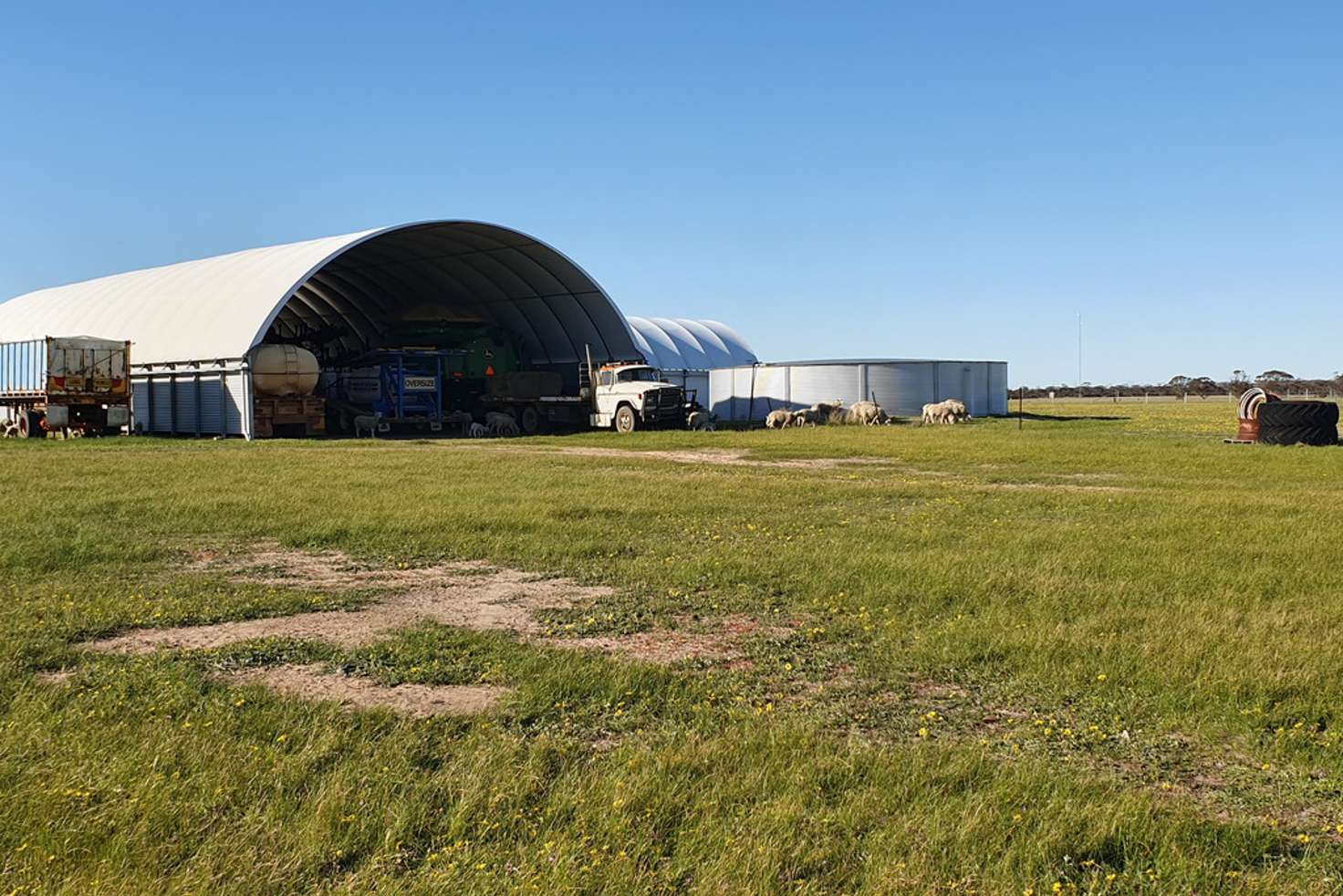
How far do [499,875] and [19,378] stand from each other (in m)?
40.1

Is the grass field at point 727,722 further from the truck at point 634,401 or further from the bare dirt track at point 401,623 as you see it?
the truck at point 634,401

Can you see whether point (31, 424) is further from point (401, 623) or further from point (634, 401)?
point (401, 623)

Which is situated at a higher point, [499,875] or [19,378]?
[19,378]

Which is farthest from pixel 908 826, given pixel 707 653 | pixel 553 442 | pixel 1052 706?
pixel 553 442

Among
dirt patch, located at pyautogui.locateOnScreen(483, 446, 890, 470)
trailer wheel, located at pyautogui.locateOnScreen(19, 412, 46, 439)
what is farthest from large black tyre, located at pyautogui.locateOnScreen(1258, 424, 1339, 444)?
trailer wheel, located at pyautogui.locateOnScreen(19, 412, 46, 439)

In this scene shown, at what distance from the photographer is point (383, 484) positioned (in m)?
19.4

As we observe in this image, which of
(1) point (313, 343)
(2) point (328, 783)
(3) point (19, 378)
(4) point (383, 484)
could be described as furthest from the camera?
(1) point (313, 343)

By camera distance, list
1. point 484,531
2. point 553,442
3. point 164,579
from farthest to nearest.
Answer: point 553,442
point 484,531
point 164,579

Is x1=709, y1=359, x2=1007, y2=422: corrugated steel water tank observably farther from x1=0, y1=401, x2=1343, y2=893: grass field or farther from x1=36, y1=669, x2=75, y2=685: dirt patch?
x1=36, y1=669, x2=75, y2=685: dirt patch

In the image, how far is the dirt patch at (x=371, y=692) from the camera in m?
6.68

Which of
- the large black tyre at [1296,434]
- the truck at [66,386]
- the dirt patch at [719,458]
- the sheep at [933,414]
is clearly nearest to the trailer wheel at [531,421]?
the dirt patch at [719,458]

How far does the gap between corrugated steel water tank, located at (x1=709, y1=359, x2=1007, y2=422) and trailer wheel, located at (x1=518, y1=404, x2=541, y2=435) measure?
38.1 feet

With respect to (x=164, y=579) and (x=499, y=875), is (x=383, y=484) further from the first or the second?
(x=499, y=875)

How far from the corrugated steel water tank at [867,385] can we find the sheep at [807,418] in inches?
119
